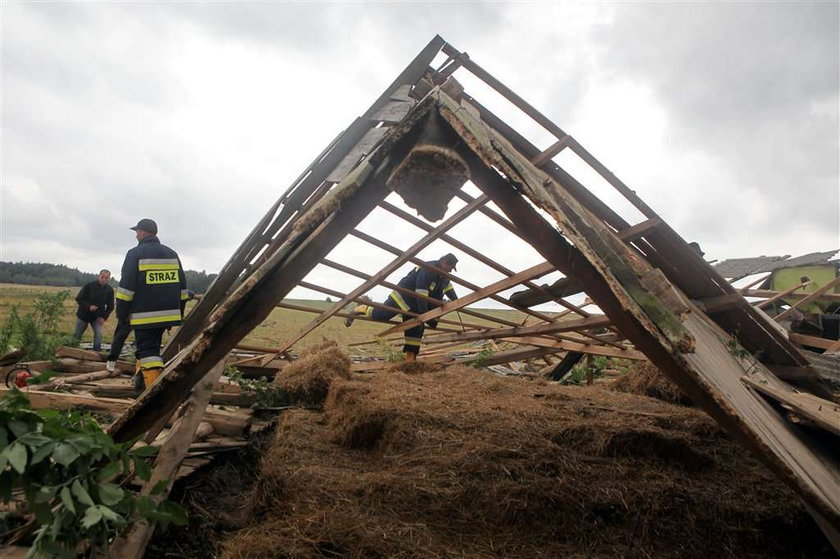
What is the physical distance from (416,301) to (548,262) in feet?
16.0

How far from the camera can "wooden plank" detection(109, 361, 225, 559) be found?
94.7 inches

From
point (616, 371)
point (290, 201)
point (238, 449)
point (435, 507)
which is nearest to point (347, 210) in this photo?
point (290, 201)

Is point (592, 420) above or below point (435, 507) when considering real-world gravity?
above

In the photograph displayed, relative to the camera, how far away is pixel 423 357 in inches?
334

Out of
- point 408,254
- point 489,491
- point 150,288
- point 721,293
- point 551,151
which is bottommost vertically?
point 489,491

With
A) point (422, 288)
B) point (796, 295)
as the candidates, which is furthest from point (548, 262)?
point (796, 295)

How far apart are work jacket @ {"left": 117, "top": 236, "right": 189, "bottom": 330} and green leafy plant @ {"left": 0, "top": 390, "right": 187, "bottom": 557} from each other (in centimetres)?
381

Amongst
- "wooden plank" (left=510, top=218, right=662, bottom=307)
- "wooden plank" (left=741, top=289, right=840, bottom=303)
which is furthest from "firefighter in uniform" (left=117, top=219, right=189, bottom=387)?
"wooden plank" (left=741, top=289, right=840, bottom=303)

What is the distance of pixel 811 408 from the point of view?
93.3 inches

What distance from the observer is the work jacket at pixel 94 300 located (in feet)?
34.4

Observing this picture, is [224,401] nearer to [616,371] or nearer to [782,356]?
[782,356]

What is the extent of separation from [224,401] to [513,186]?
4.45 m

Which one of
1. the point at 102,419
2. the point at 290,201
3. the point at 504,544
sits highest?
the point at 290,201

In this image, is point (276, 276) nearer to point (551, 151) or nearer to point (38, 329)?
point (551, 151)
